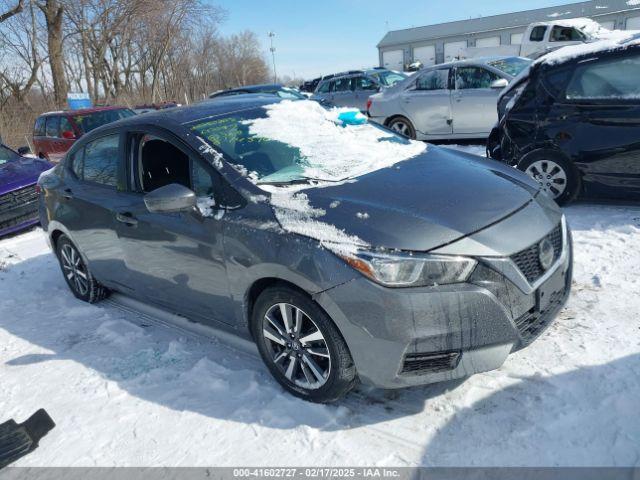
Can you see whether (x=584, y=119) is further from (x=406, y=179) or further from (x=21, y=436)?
(x=21, y=436)

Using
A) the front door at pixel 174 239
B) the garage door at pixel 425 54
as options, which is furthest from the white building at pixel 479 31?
the front door at pixel 174 239

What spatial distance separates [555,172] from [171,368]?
14.5 feet

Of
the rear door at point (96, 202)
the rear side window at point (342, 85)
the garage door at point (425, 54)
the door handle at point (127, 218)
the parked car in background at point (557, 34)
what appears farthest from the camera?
the garage door at point (425, 54)

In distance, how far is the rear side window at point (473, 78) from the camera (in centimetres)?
937

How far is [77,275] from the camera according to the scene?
4914 millimetres

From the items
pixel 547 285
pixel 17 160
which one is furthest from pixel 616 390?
pixel 17 160

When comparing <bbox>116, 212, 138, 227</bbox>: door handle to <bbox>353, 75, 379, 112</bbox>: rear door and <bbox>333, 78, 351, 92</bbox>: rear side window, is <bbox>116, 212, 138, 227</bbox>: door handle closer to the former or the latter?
<bbox>353, 75, 379, 112</bbox>: rear door

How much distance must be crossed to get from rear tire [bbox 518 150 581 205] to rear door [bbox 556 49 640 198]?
12cm

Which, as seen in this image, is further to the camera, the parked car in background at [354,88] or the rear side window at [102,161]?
the parked car in background at [354,88]

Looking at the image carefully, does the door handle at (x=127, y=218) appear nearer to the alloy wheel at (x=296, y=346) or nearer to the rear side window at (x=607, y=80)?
the alloy wheel at (x=296, y=346)

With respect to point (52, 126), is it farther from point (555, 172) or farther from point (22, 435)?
point (555, 172)

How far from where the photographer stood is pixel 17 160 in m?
8.73

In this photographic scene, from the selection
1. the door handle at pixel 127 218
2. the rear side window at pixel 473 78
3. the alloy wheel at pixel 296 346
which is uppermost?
the rear side window at pixel 473 78

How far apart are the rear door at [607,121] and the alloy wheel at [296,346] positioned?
3959 mm
